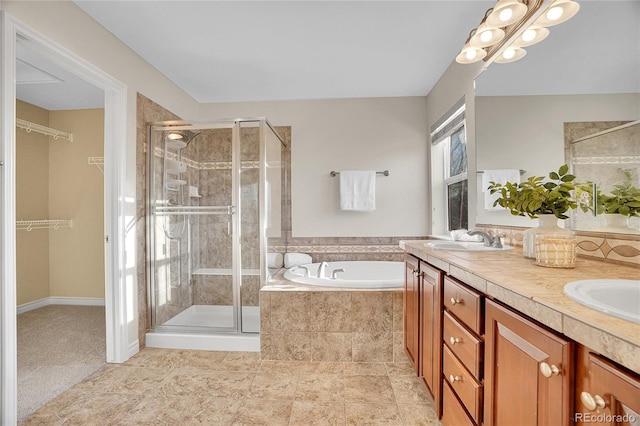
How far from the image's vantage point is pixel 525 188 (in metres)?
1.34

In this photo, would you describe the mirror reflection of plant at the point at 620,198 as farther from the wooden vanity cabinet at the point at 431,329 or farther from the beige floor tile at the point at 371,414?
the beige floor tile at the point at 371,414

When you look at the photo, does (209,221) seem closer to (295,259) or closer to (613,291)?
(295,259)

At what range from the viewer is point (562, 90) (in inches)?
56.0

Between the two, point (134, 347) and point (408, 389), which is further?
point (134, 347)

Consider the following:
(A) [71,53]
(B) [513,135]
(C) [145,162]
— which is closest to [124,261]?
(C) [145,162]

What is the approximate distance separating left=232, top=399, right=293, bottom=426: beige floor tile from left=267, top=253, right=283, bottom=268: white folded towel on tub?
1.08 m

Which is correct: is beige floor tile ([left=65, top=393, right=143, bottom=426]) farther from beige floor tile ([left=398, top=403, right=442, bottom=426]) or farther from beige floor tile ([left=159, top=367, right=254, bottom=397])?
beige floor tile ([left=398, top=403, right=442, bottom=426])

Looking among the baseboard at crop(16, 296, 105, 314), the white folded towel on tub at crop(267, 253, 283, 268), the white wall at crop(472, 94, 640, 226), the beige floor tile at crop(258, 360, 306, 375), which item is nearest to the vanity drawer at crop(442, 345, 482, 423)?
the white wall at crop(472, 94, 640, 226)

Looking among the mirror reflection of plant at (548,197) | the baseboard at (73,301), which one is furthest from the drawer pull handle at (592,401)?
the baseboard at (73,301)

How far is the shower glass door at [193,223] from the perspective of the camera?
2578 millimetres

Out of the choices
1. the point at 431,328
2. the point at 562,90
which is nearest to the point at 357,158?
the point at 562,90

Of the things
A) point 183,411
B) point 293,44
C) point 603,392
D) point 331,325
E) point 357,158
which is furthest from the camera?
point 357,158

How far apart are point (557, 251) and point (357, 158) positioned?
247cm

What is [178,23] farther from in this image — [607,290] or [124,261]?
[607,290]
